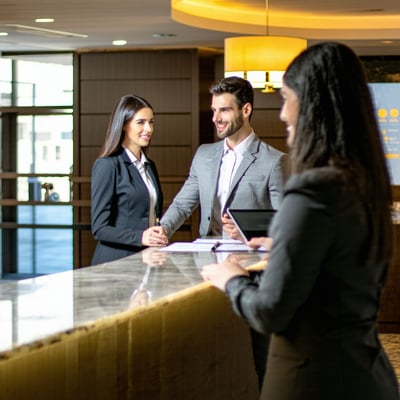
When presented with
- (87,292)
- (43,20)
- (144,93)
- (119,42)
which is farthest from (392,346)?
(144,93)

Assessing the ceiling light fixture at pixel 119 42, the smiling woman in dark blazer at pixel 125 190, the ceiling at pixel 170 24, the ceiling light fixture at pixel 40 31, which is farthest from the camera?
the ceiling light fixture at pixel 119 42

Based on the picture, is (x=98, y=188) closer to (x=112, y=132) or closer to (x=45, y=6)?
(x=112, y=132)

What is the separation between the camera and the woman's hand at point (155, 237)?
4238mm

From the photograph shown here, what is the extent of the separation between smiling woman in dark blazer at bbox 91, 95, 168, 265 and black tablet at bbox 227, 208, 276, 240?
0.77 m

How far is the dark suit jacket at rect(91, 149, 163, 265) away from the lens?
4.48m

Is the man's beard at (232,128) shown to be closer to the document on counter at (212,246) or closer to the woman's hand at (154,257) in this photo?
the document on counter at (212,246)

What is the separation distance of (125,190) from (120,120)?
1.31 ft

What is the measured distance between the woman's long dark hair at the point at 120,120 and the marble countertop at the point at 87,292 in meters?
1.10

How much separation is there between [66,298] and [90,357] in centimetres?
25

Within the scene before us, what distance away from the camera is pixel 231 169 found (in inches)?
171

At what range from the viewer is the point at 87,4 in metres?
7.71

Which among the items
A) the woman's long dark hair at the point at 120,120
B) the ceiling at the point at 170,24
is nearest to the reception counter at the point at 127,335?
the woman's long dark hair at the point at 120,120

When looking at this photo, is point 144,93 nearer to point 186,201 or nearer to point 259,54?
point 259,54

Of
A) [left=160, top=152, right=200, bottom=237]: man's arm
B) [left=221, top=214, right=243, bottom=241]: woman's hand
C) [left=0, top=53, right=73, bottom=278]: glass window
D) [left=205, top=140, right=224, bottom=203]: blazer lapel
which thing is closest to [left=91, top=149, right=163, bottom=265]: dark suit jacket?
[left=160, top=152, right=200, bottom=237]: man's arm
